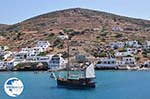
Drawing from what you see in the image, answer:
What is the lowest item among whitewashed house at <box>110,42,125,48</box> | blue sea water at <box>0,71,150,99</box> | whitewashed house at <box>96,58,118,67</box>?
blue sea water at <box>0,71,150,99</box>

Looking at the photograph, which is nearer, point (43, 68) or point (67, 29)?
point (43, 68)

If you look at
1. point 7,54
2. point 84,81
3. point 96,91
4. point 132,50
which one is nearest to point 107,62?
point 132,50

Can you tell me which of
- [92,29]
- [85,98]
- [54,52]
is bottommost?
[85,98]

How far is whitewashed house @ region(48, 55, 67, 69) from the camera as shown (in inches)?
4052

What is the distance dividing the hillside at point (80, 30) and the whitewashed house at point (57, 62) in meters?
13.0

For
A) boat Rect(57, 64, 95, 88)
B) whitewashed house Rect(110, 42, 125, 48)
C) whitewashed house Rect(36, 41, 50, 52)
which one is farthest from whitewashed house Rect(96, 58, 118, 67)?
boat Rect(57, 64, 95, 88)

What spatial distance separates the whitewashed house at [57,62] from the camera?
103m

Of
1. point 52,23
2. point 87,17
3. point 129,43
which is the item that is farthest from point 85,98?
point 87,17

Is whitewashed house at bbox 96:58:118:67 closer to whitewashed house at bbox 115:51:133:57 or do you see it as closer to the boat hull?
whitewashed house at bbox 115:51:133:57

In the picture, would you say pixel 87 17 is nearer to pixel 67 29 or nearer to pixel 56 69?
pixel 67 29

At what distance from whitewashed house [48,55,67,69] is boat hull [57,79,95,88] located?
42033mm

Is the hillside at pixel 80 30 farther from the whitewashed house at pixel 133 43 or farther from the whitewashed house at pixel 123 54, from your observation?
the whitewashed house at pixel 123 54

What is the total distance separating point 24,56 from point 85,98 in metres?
71.0

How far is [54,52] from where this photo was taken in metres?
116
